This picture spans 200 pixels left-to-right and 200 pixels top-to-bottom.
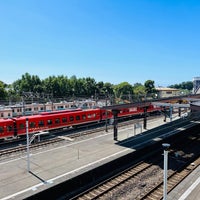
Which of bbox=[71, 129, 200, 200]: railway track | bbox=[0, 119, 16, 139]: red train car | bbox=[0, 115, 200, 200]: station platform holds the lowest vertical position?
bbox=[71, 129, 200, 200]: railway track

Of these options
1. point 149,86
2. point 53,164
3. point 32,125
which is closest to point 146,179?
point 53,164

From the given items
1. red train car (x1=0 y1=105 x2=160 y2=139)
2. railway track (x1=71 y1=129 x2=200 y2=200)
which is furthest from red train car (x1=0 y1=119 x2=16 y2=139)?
railway track (x1=71 y1=129 x2=200 y2=200)

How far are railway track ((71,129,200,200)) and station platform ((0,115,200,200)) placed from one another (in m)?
1.39

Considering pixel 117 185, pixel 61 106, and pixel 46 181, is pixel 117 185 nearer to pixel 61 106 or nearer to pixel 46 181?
pixel 46 181

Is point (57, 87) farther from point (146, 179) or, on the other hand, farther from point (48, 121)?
point (146, 179)

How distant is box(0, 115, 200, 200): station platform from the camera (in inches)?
435

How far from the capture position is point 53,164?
566 inches

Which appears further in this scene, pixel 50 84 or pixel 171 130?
pixel 50 84

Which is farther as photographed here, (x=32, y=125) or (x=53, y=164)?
(x=32, y=125)

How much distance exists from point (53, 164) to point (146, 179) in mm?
6702

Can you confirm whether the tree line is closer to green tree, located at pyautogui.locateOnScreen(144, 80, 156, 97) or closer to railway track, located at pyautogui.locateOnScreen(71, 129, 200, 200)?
green tree, located at pyautogui.locateOnScreen(144, 80, 156, 97)

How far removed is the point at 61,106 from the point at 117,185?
36894 mm

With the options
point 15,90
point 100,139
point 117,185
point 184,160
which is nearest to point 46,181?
point 117,185

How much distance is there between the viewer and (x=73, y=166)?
1394cm
